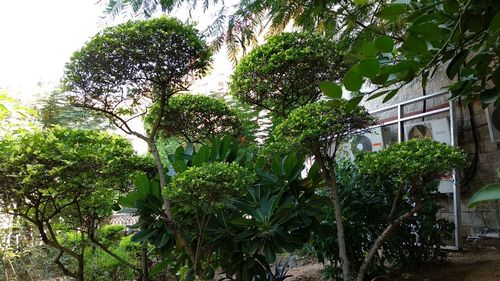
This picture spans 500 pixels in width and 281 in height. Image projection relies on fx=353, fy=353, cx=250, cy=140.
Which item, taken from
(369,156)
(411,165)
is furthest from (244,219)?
(411,165)

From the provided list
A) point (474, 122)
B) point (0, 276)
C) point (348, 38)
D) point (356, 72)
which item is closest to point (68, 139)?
point (348, 38)

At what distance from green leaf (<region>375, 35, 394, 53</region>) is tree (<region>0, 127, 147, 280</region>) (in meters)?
2.18

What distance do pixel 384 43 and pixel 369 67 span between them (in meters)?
0.05

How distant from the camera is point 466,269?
2.65 m

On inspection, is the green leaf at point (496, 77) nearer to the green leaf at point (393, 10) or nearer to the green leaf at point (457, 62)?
the green leaf at point (457, 62)

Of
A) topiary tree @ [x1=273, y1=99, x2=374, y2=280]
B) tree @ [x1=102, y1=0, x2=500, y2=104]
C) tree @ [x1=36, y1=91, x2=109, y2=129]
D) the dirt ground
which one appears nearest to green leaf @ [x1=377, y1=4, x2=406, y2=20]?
tree @ [x1=102, y1=0, x2=500, y2=104]

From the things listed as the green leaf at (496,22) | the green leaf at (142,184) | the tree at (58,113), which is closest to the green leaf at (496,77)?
the green leaf at (496,22)

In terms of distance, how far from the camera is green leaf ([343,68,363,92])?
451 mm

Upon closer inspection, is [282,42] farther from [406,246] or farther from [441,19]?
[441,19]

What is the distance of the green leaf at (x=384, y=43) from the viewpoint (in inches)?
18.7

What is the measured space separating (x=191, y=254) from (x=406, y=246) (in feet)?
5.71

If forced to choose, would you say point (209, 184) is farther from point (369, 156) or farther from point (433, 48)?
point (433, 48)

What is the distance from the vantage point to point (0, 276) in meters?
4.29

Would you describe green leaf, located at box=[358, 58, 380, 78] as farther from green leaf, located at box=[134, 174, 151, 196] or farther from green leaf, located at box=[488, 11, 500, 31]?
green leaf, located at box=[134, 174, 151, 196]
